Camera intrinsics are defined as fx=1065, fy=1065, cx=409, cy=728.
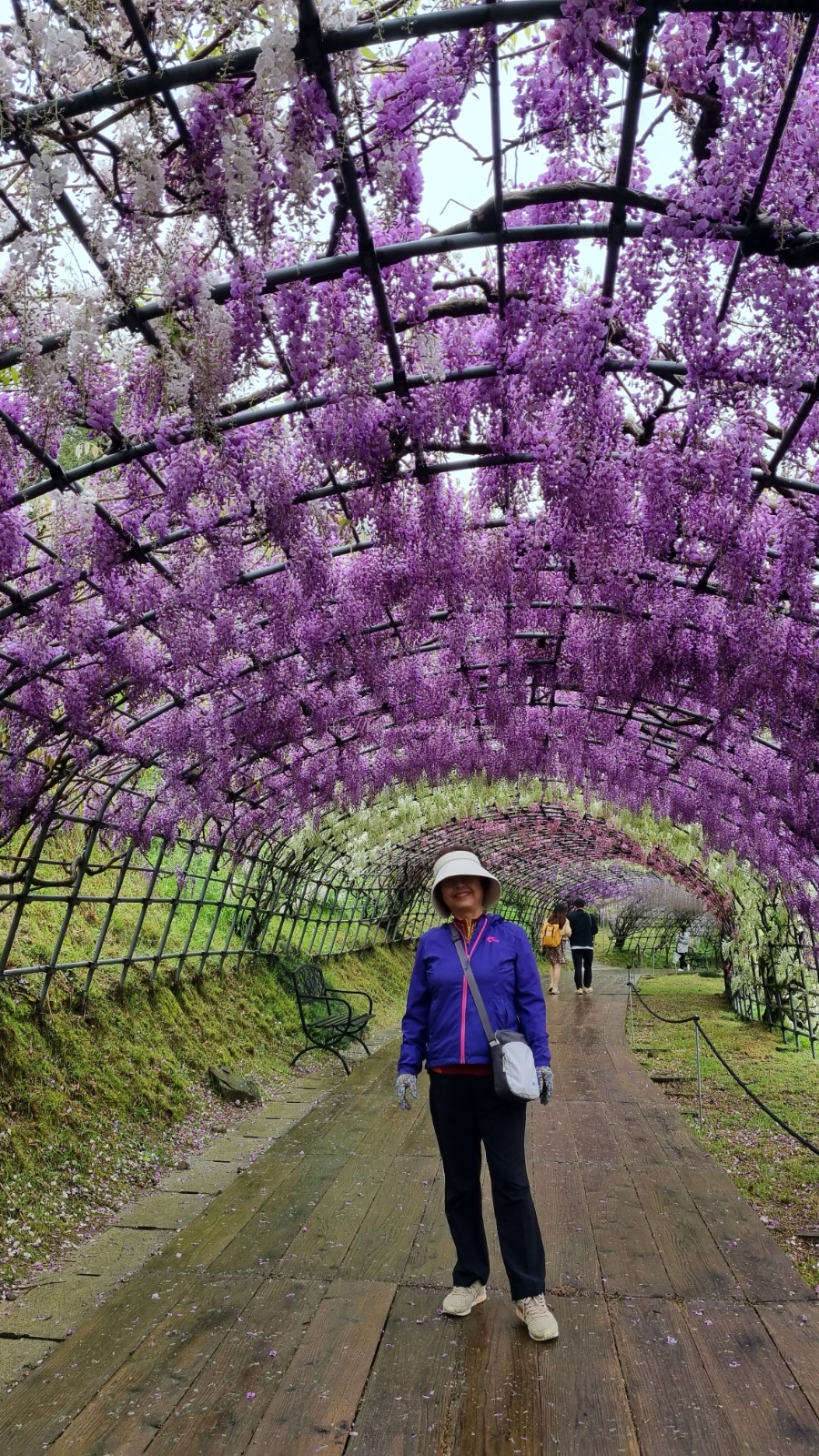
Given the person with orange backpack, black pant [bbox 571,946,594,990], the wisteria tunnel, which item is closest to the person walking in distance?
black pant [bbox 571,946,594,990]

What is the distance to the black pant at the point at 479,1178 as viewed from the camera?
3.12m

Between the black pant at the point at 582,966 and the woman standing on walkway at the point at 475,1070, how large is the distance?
589 inches

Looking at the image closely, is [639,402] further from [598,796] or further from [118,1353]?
[598,796]

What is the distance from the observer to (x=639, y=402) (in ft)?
13.4

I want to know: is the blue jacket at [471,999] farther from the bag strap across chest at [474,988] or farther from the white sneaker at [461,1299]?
the white sneaker at [461,1299]

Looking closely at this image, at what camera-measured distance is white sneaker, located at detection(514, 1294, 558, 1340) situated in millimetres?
3064

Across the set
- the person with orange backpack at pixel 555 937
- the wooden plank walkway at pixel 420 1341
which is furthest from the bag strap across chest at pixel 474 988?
the person with orange backpack at pixel 555 937

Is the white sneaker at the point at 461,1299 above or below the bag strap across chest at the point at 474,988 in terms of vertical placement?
below

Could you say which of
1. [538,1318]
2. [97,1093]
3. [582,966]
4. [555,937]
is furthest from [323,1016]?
[538,1318]

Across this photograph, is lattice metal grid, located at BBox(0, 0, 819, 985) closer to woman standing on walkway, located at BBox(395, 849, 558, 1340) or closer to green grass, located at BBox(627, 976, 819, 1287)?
woman standing on walkway, located at BBox(395, 849, 558, 1340)

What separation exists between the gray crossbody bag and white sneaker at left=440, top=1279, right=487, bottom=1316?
26.4 inches

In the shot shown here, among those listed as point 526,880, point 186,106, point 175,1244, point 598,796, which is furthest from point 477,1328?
point 526,880

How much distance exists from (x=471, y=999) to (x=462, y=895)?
32cm

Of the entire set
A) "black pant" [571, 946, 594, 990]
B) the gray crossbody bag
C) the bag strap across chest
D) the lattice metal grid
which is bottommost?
the gray crossbody bag
